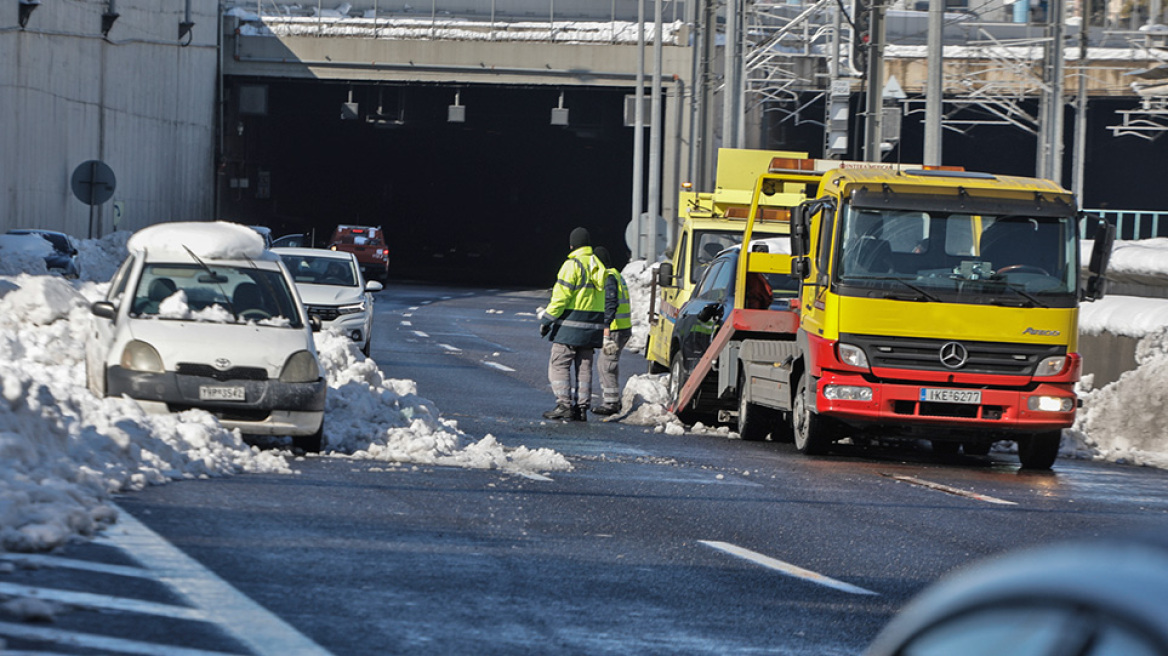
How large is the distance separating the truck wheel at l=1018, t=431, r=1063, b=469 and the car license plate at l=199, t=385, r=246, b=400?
684 centimetres

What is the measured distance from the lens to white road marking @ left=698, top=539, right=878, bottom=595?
766cm

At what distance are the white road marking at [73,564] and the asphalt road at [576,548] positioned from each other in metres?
0.06

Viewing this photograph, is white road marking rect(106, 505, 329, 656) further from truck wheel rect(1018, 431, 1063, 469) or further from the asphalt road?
truck wheel rect(1018, 431, 1063, 469)

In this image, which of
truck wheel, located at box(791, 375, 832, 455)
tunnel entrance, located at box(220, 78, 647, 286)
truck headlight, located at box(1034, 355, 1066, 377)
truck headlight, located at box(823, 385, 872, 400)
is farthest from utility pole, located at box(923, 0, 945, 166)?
tunnel entrance, located at box(220, 78, 647, 286)

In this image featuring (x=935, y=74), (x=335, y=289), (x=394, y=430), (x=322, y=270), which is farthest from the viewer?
(x=322, y=270)

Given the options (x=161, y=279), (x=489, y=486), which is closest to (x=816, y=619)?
(x=489, y=486)

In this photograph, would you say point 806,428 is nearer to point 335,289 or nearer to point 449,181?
point 335,289

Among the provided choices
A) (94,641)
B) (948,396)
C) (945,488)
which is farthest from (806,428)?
(94,641)

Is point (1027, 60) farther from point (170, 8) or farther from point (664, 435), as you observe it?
point (664, 435)

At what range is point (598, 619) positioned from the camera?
6.60 meters

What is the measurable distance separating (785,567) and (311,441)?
5002 mm

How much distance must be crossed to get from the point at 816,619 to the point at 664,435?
9842 millimetres

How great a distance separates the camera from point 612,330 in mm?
18234

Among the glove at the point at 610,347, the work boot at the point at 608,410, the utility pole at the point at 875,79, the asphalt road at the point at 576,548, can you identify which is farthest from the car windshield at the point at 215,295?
the utility pole at the point at 875,79
